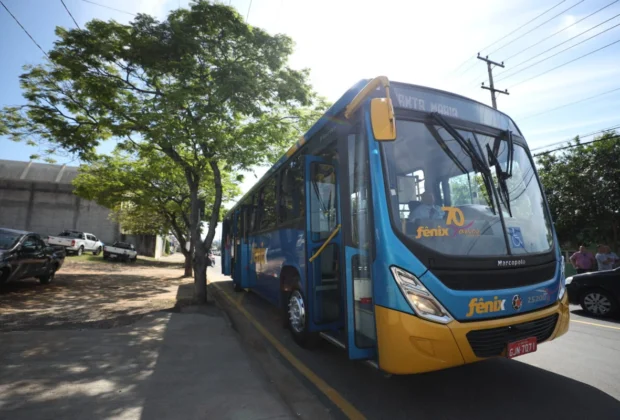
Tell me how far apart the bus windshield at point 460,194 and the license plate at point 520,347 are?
0.81 metres

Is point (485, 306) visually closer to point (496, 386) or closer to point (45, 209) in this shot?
point (496, 386)

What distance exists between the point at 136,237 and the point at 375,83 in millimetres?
42739

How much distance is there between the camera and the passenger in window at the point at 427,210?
10.3 ft

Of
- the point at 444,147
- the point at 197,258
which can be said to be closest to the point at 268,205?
the point at 197,258

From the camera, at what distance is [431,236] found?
304 centimetres

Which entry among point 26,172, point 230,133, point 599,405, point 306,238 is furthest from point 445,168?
point 26,172

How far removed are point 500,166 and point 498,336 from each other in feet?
6.01

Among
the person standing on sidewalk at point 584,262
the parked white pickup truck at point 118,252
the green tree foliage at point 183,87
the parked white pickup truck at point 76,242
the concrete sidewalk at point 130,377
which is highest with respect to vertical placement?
the green tree foliage at point 183,87

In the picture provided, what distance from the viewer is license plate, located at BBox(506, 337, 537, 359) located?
291 cm

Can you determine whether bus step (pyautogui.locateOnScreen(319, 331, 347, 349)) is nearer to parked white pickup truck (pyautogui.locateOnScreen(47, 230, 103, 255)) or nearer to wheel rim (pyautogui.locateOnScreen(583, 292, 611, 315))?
wheel rim (pyautogui.locateOnScreen(583, 292, 611, 315))

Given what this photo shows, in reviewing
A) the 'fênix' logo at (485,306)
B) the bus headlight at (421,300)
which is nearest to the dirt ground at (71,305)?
the bus headlight at (421,300)

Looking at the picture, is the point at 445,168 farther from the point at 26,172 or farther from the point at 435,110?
the point at 26,172

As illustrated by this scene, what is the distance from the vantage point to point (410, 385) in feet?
11.8

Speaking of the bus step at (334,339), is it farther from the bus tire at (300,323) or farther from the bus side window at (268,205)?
the bus side window at (268,205)
